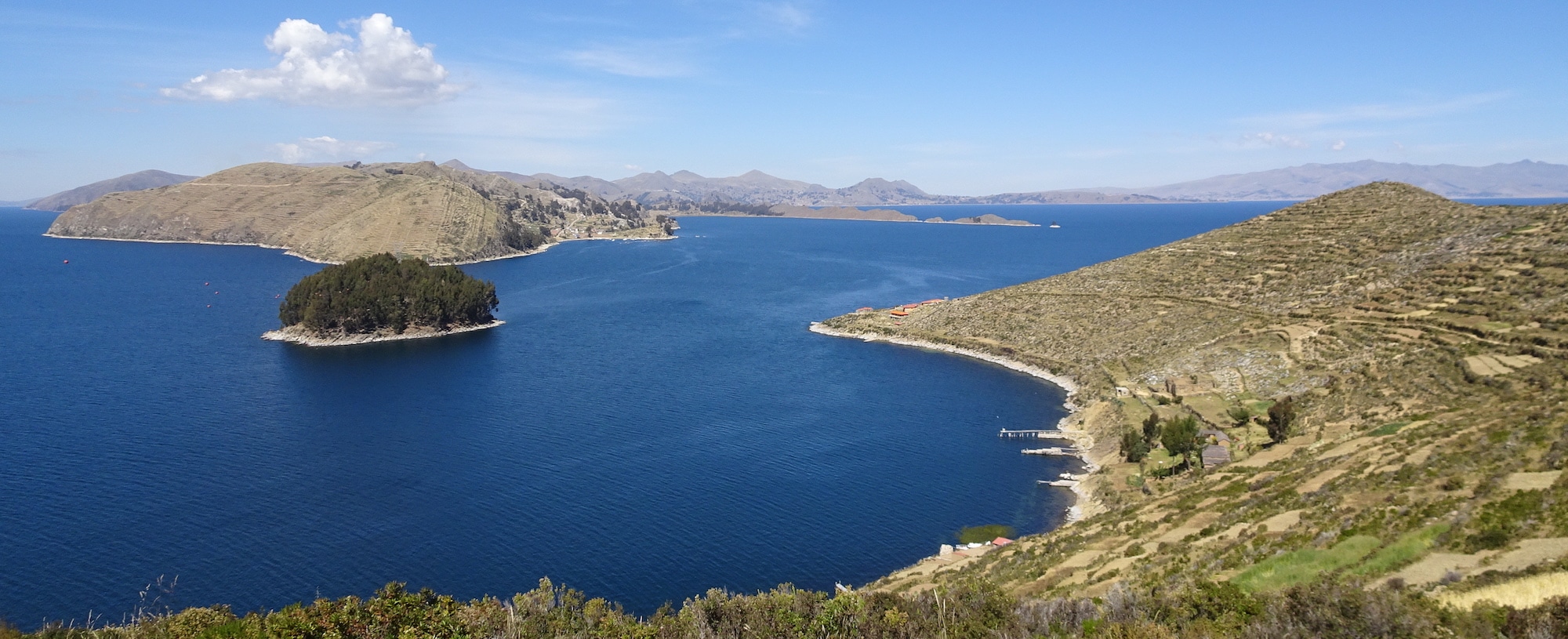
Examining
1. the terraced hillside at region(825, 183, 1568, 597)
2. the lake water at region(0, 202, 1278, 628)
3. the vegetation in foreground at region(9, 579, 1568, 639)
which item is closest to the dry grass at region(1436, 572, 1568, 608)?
the vegetation in foreground at region(9, 579, 1568, 639)

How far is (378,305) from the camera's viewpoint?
10350cm

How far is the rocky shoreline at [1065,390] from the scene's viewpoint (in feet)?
158

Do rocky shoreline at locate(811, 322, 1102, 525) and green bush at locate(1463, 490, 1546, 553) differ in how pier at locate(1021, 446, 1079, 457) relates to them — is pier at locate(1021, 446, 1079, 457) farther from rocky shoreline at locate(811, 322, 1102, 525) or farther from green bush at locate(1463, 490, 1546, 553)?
green bush at locate(1463, 490, 1546, 553)

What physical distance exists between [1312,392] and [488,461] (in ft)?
179

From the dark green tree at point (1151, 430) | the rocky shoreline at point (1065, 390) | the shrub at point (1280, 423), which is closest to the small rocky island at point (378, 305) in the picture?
the rocky shoreline at point (1065, 390)

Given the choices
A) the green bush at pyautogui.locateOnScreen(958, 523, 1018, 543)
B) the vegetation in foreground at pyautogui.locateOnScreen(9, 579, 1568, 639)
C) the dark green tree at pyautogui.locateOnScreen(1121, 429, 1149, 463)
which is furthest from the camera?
the dark green tree at pyautogui.locateOnScreen(1121, 429, 1149, 463)

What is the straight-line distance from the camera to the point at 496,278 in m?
167

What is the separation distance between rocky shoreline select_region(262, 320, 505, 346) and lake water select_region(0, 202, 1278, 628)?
85.8 inches

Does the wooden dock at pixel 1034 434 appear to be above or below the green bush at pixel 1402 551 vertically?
below

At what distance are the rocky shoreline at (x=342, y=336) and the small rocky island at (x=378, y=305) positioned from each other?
3.5 inches

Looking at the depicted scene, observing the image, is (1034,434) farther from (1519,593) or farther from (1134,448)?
(1519,593)

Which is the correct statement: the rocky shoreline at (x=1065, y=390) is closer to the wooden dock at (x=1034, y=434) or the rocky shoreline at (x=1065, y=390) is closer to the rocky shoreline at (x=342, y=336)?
the wooden dock at (x=1034, y=434)

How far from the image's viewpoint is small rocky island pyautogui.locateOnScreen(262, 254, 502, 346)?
100438 mm

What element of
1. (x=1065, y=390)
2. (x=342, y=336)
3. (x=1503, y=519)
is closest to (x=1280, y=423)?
(x=1503, y=519)
